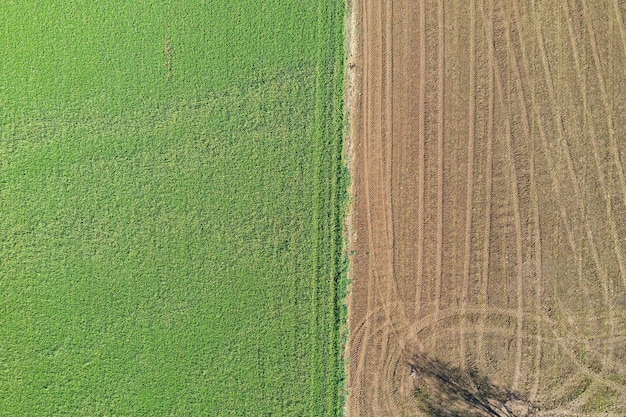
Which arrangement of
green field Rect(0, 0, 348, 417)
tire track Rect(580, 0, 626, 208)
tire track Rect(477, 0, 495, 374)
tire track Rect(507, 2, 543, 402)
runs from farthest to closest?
tire track Rect(580, 0, 626, 208) → green field Rect(0, 0, 348, 417) → tire track Rect(477, 0, 495, 374) → tire track Rect(507, 2, 543, 402)

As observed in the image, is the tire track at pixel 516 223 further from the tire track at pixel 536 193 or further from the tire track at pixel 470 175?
the tire track at pixel 470 175

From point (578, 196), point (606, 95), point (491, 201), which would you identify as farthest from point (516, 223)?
point (606, 95)

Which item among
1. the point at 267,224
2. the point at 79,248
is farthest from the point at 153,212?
the point at 267,224

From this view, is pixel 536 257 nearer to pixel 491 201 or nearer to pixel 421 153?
pixel 491 201

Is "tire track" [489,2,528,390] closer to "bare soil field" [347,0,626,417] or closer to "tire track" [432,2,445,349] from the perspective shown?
"bare soil field" [347,0,626,417]

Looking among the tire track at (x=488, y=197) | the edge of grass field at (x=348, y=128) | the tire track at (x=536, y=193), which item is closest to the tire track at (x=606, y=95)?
the tire track at (x=536, y=193)

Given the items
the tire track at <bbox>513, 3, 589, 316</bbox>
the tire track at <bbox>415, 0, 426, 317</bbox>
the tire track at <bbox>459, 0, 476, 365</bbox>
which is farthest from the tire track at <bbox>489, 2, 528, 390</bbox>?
the tire track at <bbox>415, 0, 426, 317</bbox>
